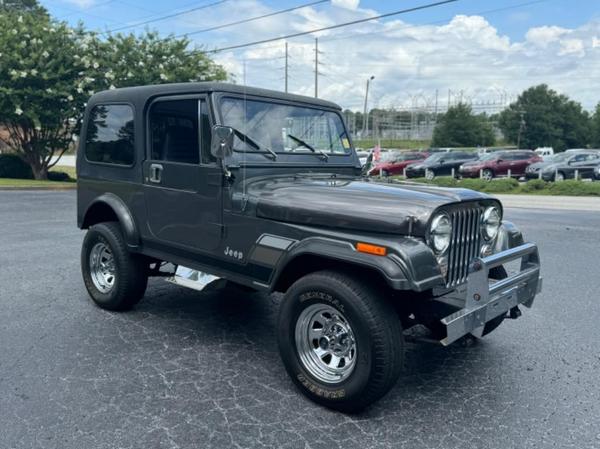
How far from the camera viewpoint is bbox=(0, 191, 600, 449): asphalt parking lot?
9.61 ft

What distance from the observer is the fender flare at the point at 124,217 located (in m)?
4.59

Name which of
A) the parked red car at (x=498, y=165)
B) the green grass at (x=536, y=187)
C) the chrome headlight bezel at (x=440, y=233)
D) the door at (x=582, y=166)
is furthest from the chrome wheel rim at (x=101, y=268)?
the parked red car at (x=498, y=165)

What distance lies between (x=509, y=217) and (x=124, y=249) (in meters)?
10.9

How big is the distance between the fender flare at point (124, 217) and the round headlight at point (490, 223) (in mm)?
2889

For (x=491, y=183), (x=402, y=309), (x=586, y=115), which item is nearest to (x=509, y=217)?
(x=491, y=183)

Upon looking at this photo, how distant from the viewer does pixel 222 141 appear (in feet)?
11.7

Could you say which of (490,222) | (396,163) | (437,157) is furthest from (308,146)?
(396,163)

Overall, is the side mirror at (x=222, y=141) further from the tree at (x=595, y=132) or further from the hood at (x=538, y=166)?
the tree at (x=595, y=132)

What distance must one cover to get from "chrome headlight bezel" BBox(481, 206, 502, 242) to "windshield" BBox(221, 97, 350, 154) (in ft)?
5.18

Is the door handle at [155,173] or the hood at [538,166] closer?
the door handle at [155,173]

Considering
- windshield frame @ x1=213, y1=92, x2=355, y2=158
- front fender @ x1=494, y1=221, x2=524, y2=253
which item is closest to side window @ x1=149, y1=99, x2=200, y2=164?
windshield frame @ x1=213, y1=92, x2=355, y2=158

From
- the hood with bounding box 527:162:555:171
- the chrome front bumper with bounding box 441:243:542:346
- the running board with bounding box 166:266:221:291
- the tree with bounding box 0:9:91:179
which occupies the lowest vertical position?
the running board with bounding box 166:266:221:291

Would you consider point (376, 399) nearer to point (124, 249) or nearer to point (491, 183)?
point (124, 249)

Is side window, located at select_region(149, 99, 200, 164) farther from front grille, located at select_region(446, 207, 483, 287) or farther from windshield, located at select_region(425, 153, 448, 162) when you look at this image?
windshield, located at select_region(425, 153, 448, 162)
